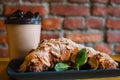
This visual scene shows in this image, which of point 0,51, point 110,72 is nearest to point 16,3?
point 0,51

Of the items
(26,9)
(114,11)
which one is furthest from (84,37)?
(26,9)

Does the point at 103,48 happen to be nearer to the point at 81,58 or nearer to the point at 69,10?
the point at 69,10

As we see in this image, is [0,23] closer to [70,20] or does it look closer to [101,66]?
[70,20]

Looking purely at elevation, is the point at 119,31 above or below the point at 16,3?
below

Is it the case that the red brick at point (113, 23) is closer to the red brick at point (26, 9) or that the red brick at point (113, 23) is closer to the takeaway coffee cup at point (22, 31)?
the red brick at point (26, 9)

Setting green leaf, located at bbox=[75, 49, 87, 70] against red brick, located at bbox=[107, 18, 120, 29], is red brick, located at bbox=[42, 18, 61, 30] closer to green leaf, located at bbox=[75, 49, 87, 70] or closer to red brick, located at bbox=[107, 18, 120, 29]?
red brick, located at bbox=[107, 18, 120, 29]

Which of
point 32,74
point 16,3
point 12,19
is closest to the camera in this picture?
point 32,74
